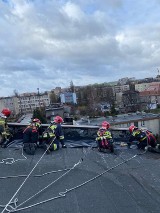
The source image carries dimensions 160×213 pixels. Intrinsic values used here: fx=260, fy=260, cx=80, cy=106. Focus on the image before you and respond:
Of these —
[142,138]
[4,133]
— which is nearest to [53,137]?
[4,133]

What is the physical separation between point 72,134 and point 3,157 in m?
2.77

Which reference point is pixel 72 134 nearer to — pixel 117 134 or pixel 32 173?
pixel 117 134

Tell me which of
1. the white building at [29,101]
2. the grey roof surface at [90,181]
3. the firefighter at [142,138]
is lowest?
the grey roof surface at [90,181]

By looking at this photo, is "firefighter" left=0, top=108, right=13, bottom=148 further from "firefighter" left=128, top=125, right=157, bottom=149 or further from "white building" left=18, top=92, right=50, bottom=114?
"white building" left=18, top=92, right=50, bottom=114

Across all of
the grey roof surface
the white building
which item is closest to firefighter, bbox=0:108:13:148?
the grey roof surface

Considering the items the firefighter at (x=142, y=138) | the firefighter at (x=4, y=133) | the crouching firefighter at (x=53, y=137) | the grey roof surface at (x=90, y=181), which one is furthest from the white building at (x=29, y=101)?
the grey roof surface at (x=90, y=181)

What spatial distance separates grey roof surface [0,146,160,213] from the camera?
352 cm

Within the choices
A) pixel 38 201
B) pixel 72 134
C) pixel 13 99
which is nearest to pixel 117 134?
pixel 72 134

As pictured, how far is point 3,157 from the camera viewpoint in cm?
605

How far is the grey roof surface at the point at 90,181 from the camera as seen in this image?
352cm

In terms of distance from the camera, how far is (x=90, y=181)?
441cm

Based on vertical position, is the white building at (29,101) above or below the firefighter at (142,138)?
above

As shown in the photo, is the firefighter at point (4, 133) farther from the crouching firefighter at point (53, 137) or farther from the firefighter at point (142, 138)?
the firefighter at point (142, 138)

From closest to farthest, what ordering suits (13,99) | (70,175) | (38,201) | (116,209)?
(116,209) < (38,201) < (70,175) < (13,99)
